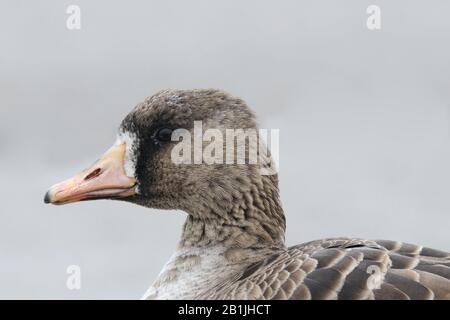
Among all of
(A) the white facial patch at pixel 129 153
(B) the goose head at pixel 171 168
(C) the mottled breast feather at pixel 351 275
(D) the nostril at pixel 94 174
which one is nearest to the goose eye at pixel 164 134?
(B) the goose head at pixel 171 168

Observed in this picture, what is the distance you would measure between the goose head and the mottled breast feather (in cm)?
47

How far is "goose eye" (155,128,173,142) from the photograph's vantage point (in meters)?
3.97

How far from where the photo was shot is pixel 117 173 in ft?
13.1

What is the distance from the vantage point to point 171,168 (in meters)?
4.01

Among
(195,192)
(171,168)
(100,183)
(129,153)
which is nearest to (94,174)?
(100,183)

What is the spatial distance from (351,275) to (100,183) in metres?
1.26

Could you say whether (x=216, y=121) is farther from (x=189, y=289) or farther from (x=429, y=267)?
(x=429, y=267)

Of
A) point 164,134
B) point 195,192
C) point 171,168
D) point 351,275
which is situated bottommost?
point 351,275

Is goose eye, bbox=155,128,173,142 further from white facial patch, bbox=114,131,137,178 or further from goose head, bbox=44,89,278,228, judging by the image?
white facial patch, bbox=114,131,137,178

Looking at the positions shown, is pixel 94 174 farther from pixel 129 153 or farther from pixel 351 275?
pixel 351 275

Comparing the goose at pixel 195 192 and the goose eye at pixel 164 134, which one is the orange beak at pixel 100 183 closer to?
the goose at pixel 195 192

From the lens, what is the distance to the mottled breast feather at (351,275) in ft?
10.3

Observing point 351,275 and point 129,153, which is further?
point 129,153

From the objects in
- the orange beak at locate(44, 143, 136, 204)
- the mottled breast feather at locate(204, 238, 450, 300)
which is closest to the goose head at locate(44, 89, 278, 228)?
the orange beak at locate(44, 143, 136, 204)
